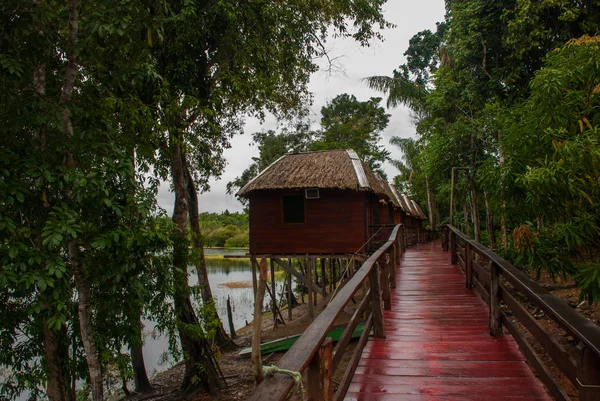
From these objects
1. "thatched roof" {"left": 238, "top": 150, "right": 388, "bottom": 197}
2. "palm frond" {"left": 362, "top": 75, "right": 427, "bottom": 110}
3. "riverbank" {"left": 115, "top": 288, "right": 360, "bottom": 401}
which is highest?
"palm frond" {"left": 362, "top": 75, "right": 427, "bottom": 110}

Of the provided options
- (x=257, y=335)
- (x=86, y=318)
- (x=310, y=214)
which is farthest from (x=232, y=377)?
(x=257, y=335)

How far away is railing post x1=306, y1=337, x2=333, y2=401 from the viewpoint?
1.86m

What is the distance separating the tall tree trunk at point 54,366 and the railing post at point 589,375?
615cm

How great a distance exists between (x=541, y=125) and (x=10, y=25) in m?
6.06

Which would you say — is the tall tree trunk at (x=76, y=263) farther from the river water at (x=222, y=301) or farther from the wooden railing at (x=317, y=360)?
the wooden railing at (x=317, y=360)

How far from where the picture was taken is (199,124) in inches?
447

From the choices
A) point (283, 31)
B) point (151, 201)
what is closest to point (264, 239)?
point (283, 31)

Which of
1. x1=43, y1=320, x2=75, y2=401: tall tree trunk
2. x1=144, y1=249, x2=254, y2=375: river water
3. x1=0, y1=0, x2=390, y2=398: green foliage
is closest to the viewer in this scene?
x1=0, y1=0, x2=390, y2=398: green foliage

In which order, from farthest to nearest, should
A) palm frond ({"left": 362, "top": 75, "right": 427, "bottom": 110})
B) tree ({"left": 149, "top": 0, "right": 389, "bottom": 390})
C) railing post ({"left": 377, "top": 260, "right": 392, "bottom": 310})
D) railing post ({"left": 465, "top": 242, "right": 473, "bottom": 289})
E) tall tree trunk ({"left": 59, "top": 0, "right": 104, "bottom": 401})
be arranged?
palm frond ({"left": 362, "top": 75, "right": 427, "bottom": 110}) < tree ({"left": 149, "top": 0, "right": 389, "bottom": 390}) < railing post ({"left": 465, "top": 242, "right": 473, "bottom": 289}) < railing post ({"left": 377, "top": 260, "right": 392, "bottom": 310}) < tall tree trunk ({"left": 59, "top": 0, "right": 104, "bottom": 401})

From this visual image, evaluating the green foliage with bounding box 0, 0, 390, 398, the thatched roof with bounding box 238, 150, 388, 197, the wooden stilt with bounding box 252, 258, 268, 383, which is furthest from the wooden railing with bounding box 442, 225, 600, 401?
the thatched roof with bounding box 238, 150, 388, 197

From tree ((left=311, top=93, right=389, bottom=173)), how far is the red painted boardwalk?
70.0 feet

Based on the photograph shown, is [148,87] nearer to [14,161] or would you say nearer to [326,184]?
[14,161]

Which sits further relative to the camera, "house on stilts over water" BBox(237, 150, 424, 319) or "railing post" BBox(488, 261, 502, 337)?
"house on stilts over water" BBox(237, 150, 424, 319)

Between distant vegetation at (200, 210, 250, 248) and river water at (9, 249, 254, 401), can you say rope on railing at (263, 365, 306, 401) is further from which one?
distant vegetation at (200, 210, 250, 248)
